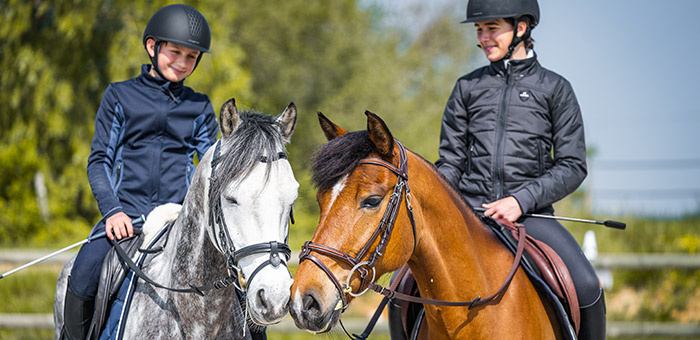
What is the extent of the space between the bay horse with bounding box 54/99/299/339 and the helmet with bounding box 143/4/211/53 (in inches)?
35.5

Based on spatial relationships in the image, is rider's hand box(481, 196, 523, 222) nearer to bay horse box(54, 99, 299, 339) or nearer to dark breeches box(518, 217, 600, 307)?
dark breeches box(518, 217, 600, 307)

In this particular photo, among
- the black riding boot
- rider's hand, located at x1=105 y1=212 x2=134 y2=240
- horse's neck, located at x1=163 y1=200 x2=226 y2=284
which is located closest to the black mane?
horse's neck, located at x1=163 y1=200 x2=226 y2=284

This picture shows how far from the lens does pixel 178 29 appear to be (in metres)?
3.58

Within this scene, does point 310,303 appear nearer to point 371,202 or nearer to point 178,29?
point 371,202

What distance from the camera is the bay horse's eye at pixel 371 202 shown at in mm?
2656

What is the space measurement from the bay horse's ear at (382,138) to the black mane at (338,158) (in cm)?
3

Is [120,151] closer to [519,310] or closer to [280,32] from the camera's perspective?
[519,310]

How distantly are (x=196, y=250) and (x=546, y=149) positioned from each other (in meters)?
1.97

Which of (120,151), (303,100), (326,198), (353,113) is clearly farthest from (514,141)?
(303,100)

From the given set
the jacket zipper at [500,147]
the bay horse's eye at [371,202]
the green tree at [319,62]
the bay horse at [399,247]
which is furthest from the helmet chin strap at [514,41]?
the green tree at [319,62]

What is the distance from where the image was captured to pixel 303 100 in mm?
20391

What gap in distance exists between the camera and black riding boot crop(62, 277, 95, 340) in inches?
130

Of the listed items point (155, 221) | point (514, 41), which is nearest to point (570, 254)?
Result: point (514, 41)

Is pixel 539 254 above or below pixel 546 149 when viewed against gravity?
below
